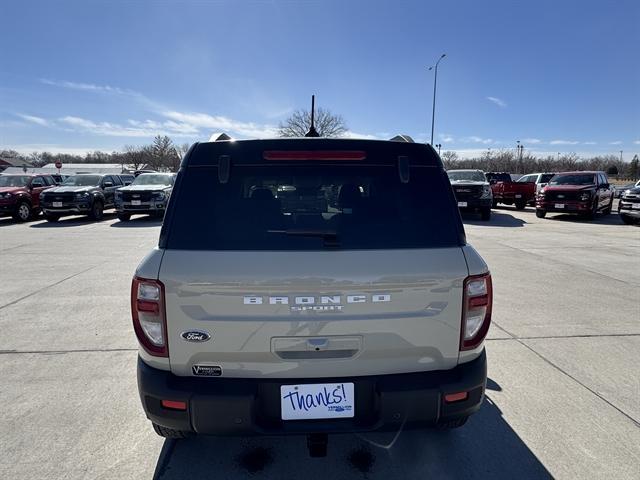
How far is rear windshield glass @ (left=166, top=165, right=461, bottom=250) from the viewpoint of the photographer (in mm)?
1973

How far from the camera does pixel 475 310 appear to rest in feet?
6.70

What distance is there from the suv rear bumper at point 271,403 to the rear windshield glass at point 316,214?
2.24 ft

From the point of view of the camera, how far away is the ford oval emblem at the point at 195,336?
6.23 feet

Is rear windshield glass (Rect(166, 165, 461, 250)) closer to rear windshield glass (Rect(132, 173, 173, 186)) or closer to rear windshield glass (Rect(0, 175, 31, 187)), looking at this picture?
rear windshield glass (Rect(132, 173, 173, 186))

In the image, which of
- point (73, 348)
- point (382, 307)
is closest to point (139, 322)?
point (382, 307)

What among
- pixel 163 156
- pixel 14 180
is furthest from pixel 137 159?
pixel 14 180

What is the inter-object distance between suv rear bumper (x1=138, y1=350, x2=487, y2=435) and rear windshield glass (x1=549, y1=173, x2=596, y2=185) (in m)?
18.2

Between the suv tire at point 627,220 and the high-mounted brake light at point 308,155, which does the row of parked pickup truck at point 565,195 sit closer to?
the suv tire at point 627,220

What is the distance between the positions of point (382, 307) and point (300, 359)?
489mm

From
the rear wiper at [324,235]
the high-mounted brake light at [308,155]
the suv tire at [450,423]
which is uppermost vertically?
the high-mounted brake light at [308,155]

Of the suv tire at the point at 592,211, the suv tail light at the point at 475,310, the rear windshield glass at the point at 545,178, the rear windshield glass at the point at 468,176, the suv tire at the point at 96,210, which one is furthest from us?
the rear windshield glass at the point at 545,178

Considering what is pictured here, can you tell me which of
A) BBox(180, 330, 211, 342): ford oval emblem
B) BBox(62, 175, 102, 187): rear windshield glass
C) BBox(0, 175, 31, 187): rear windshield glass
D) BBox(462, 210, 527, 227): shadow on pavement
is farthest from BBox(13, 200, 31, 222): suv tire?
BBox(462, 210, 527, 227): shadow on pavement

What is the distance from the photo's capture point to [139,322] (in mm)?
1966

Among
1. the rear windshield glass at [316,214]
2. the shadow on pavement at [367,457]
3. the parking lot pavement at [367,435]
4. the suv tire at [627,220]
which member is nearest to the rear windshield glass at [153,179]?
the parking lot pavement at [367,435]
